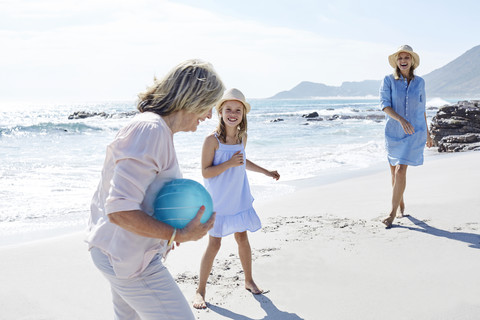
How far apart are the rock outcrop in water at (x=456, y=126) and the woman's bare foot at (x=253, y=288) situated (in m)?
11.9

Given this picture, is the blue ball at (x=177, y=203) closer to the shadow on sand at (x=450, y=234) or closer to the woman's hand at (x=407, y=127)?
the shadow on sand at (x=450, y=234)

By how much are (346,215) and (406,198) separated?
4.20 ft

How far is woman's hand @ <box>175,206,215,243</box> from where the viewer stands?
192 centimetres

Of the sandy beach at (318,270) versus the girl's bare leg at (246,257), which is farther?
the girl's bare leg at (246,257)

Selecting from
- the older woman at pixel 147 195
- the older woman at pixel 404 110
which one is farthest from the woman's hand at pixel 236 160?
the older woman at pixel 404 110

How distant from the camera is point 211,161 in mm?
3699

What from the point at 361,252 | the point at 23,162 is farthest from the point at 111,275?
the point at 23,162

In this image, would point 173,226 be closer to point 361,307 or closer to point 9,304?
point 361,307

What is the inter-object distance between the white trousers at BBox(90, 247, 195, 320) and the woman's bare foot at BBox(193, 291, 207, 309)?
1.49m

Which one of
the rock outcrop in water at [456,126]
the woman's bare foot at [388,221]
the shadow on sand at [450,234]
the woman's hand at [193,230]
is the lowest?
the shadow on sand at [450,234]

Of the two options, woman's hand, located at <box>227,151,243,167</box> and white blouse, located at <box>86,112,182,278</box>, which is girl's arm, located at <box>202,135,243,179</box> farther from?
white blouse, located at <box>86,112,182,278</box>

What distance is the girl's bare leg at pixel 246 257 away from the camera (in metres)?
3.69

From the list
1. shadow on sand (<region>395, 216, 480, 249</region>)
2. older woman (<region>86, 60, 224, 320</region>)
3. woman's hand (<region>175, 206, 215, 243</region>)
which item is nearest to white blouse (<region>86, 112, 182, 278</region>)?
older woman (<region>86, 60, 224, 320</region>)

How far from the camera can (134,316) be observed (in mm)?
2297
